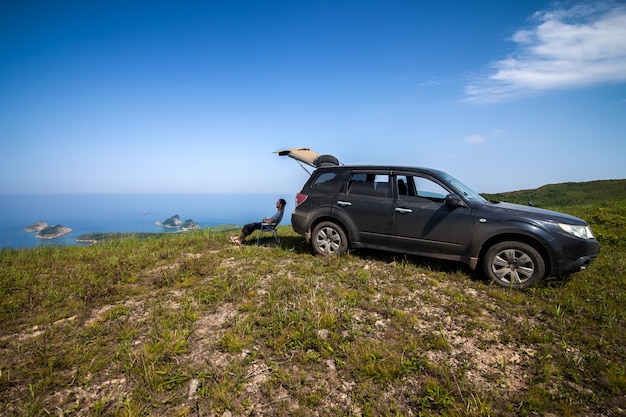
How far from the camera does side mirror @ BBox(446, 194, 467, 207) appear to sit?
523 centimetres

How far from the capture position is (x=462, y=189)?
226 inches

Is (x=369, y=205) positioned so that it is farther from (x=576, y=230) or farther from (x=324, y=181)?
(x=576, y=230)

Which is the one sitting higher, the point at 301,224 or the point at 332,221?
the point at 332,221

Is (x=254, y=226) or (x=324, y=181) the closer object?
(x=324, y=181)

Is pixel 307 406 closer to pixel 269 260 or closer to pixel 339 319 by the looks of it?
pixel 339 319

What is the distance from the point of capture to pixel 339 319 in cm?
386

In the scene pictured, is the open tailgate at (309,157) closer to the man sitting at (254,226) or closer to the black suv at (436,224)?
the black suv at (436,224)

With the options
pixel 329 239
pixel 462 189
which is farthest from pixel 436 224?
pixel 329 239

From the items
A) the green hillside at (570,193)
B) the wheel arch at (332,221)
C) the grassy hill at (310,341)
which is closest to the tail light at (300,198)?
the wheel arch at (332,221)

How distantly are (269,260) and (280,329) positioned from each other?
309cm

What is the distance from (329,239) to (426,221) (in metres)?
2.21

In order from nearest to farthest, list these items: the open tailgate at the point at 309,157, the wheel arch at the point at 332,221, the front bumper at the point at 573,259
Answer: the front bumper at the point at 573,259 < the wheel arch at the point at 332,221 < the open tailgate at the point at 309,157

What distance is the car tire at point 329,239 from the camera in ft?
21.0

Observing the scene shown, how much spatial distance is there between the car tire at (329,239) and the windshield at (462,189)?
2.51 metres
